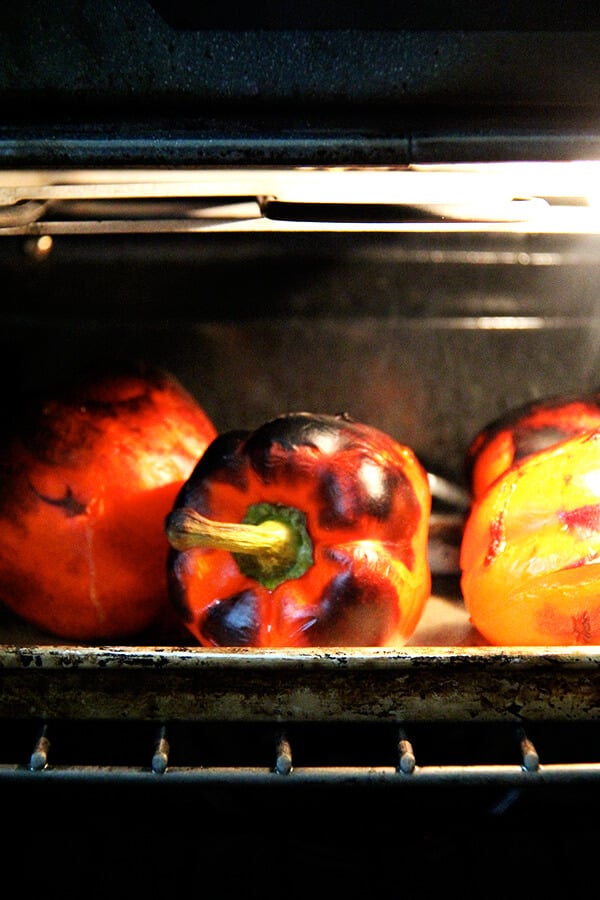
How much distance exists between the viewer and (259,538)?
2.84 ft

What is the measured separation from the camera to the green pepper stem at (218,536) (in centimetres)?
84

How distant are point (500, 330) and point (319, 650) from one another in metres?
0.81

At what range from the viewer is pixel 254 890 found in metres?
1.02

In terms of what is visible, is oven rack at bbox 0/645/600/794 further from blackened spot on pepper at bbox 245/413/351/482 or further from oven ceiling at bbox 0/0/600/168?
oven ceiling at bbox 0/0/600/168

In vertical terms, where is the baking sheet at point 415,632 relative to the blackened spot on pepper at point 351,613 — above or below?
below

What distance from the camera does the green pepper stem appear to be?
84 cm

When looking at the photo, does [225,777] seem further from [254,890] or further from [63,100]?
[63,100]

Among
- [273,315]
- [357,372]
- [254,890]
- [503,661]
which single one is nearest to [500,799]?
[254,890]

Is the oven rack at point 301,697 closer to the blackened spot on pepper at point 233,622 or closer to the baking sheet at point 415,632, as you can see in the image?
the blackened spot on pepper at point 233,622

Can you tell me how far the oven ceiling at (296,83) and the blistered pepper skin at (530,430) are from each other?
1.59ft

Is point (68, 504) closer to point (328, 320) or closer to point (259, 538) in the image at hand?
point (259, 538)

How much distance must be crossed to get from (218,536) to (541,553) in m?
0.35

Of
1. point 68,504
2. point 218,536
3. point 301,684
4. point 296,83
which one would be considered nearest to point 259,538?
point 218,536

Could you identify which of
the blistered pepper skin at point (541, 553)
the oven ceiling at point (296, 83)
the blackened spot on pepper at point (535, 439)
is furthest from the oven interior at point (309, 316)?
the blackened spot on pepper at point (535, 439)
